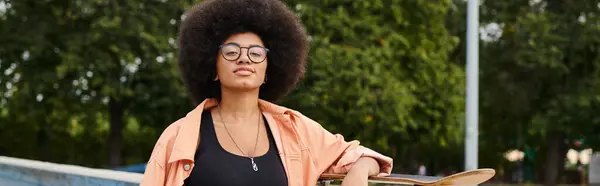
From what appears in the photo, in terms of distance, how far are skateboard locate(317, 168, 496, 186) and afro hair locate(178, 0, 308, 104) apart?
0.45 meters

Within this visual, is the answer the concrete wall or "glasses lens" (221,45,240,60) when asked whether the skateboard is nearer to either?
"glasses lens" (221,45,240,60)

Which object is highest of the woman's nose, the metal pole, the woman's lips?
the woman's nose

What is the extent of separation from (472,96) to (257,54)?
13150 millimetres

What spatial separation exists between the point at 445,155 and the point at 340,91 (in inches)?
744

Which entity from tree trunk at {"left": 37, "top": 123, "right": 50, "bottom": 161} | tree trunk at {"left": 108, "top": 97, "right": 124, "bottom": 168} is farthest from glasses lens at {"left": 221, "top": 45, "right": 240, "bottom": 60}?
tree trunk at {"left": 37, "top": 123, "right": 50, "bottom": 161}

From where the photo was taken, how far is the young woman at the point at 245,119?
3006 mm

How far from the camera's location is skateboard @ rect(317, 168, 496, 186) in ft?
9.43

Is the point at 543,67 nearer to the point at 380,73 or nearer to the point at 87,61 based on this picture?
the point at 380,73

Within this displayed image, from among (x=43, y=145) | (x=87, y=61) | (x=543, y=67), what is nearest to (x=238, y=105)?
(x=87, y=61)

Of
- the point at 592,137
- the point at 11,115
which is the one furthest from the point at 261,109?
the point at 592,137

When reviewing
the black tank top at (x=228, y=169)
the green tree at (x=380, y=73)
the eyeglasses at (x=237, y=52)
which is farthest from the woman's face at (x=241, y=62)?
the green tree at (x=380, y=73)

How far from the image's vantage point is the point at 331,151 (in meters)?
3.16

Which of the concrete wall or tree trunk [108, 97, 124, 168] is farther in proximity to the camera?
tree trunk [108, 97, 124, 168]

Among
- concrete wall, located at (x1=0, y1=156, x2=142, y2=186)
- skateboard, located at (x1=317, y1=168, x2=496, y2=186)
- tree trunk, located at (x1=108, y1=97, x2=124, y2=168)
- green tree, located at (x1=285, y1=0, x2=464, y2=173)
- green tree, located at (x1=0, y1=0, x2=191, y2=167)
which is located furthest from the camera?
tree trunk, located at (x1=108, y1=97, x2=124, y2=168)
